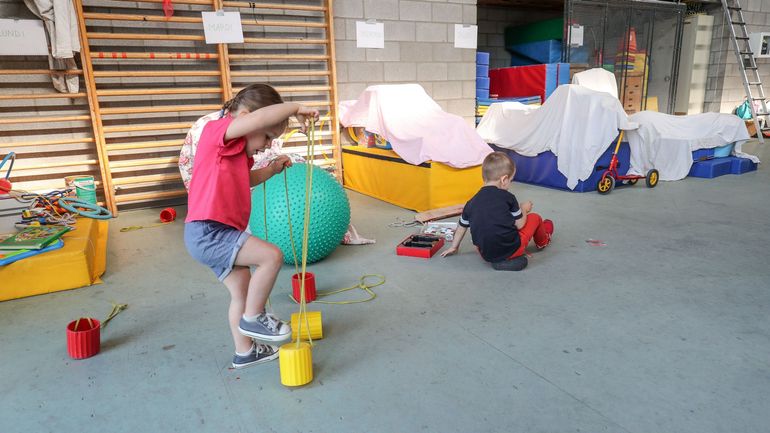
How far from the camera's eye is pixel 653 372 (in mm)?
1622

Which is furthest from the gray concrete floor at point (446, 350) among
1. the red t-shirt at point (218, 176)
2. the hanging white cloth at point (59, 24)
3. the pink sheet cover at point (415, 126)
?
the hanging white cloth at point (59, 24)

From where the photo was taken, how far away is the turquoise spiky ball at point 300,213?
101 inches

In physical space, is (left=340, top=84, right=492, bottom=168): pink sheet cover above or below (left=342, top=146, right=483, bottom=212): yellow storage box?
above

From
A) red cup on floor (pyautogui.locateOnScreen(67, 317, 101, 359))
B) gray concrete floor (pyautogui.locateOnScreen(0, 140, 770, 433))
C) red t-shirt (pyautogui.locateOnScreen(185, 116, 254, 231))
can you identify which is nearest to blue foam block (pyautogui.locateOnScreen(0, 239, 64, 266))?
gray concrete floor (pyautogui.locateOnScreen(0, 140, 770, 433))

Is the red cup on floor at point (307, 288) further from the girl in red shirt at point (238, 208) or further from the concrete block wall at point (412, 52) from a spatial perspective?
the concrete block wall at point (412, 52)

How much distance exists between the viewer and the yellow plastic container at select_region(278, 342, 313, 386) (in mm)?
1578

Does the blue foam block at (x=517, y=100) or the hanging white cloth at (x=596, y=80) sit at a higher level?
the hanging white cloth at (x=596, y=80)

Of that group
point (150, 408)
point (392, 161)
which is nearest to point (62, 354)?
point (150, 408)

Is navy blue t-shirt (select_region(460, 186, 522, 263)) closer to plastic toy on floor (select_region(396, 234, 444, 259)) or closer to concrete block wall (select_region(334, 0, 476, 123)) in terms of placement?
plastic toy on floor (select_region(396, 234, 444, 259))

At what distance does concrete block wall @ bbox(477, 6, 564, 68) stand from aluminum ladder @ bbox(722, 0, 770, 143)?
10.1 feet

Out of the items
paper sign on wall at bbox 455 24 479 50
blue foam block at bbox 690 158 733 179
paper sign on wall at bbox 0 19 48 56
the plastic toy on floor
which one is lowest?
the plastic toy on floor

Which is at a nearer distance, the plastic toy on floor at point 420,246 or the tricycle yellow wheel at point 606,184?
the plastic toy on floor at point 420,246

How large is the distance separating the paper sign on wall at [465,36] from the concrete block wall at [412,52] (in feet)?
0.17

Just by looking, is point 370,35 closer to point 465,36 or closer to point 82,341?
point 465,36
